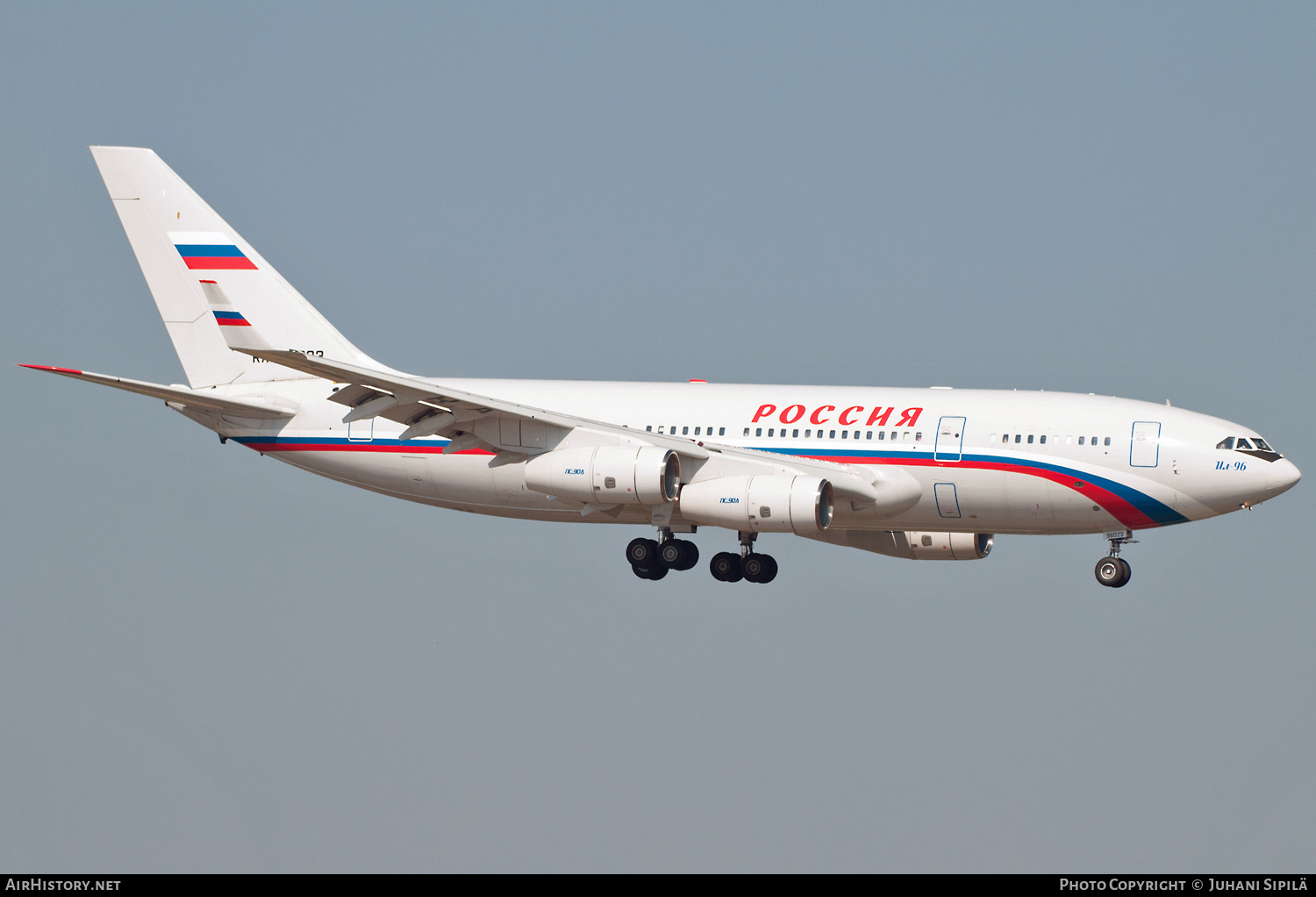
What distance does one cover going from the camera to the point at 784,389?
4481 cm

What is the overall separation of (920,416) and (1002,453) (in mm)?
2276

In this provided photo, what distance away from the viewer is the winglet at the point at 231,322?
147 feet

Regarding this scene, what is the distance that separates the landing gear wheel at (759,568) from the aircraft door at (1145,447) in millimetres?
10336

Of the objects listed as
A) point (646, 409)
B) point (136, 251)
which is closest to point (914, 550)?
point (646, 409)

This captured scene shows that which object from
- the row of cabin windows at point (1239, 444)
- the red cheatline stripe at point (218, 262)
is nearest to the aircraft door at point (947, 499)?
the row of cabin windows at point (1239, 444)

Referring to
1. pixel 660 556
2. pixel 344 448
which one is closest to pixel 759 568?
pixel 660 556

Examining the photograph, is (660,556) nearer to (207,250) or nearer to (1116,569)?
(1116,569)

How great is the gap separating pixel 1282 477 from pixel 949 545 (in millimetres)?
9621

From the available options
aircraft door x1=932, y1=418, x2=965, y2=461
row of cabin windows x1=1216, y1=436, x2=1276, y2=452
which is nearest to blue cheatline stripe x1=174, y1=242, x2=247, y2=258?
aircraft door x1=932, y1=418, x2=965, y2=461

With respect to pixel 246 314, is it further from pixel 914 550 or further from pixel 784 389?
Answer: pixel 914 550

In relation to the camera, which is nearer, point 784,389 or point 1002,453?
point 1002,453

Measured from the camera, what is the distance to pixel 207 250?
1934 inches
